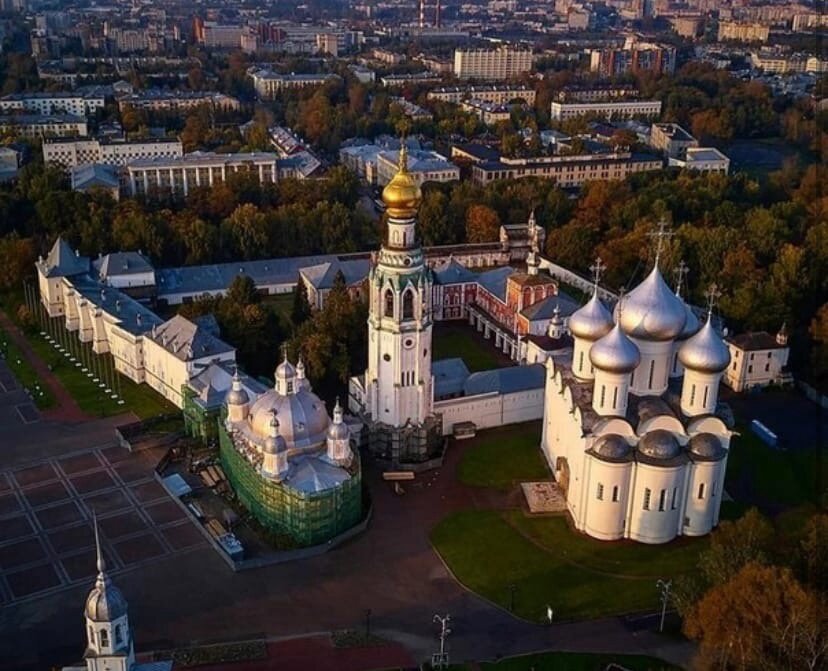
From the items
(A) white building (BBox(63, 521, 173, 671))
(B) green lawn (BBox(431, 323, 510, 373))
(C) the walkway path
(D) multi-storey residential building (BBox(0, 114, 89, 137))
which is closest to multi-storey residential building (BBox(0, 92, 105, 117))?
(D) multi-storey residential building (BBox(0, 114, 89, 137))

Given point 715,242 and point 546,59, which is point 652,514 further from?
point 546,59

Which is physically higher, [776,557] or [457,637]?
[776,557]

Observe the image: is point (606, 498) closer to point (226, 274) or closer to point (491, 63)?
point (226, 274)

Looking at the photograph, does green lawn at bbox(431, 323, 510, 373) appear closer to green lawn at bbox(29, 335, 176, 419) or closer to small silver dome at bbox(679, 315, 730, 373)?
green lawn at bbox(29, 335, 176, 419)

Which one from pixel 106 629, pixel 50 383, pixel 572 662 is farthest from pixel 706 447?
pixel 50 383

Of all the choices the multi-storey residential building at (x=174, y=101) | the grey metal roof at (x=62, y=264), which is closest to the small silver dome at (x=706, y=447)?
the grey metal roof at (x=62, y=264)

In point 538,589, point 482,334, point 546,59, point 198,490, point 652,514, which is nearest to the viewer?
point 538,589

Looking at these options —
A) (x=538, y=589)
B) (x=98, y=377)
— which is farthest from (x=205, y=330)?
(x=538, y=589)
